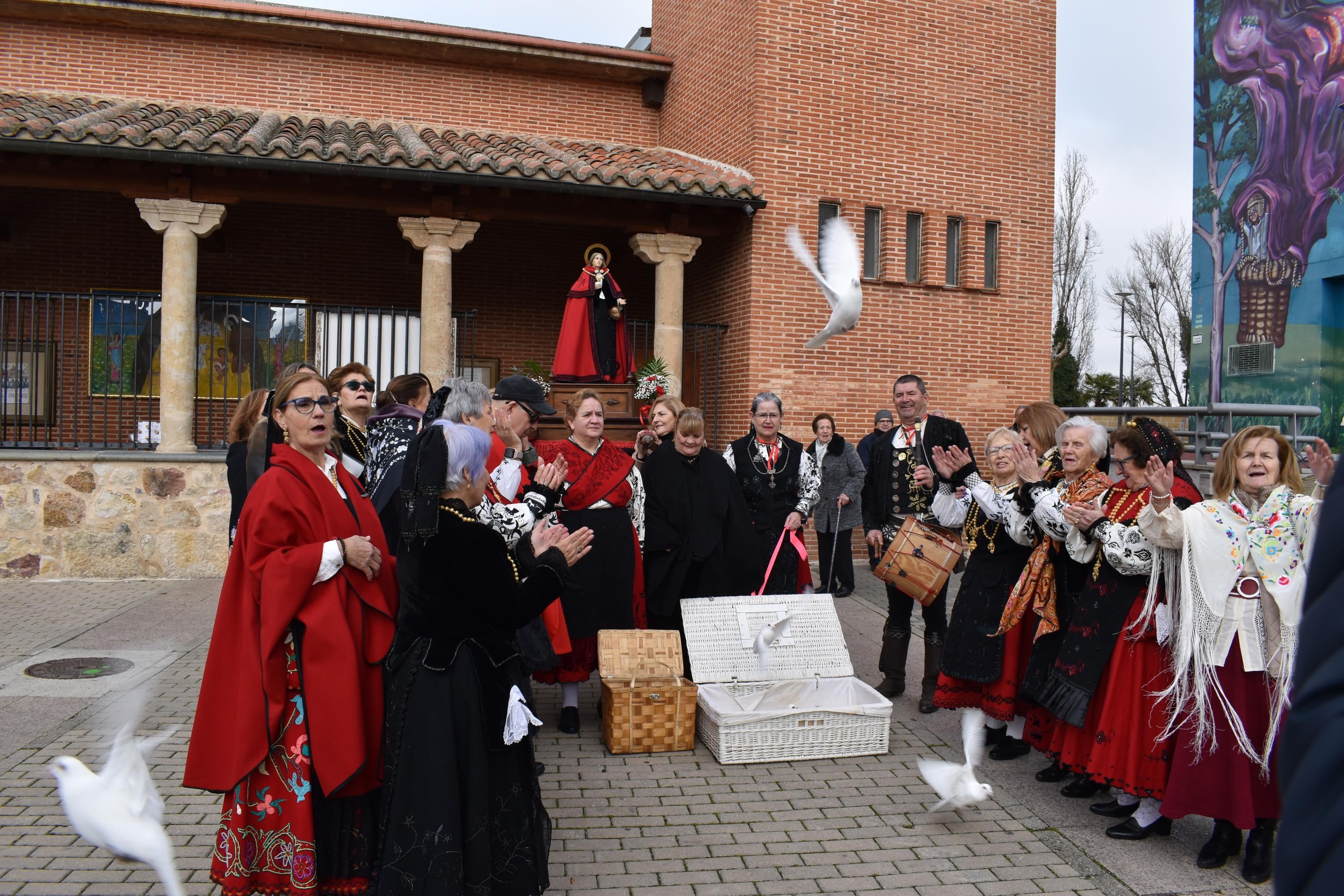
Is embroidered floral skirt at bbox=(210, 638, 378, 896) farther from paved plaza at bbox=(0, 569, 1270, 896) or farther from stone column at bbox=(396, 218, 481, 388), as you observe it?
stone column at bbox=(396, 218, 481, 388)

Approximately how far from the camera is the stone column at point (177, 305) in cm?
1039

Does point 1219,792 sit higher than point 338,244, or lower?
lower

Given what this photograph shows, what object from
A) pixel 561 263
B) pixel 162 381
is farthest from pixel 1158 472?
pixel 561 263

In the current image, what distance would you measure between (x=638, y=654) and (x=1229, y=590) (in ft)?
9.89

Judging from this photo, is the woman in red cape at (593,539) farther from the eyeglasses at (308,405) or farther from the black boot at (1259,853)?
the black boot at (1259,853)

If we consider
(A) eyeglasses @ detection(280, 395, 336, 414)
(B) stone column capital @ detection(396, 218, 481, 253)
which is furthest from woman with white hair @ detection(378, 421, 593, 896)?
(B) stone column capital @ detection(396, 218, 481, 253)

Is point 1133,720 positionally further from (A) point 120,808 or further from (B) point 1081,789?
(A) point 120,808

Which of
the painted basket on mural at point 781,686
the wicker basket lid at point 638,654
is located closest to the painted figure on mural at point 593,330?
the painted basket on mural at point 781,686

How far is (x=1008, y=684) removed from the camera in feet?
16.8

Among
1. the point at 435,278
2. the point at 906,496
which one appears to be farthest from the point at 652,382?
the point at 906,496

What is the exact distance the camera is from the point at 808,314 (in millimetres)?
11961

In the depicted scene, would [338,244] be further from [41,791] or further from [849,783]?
[849,783]

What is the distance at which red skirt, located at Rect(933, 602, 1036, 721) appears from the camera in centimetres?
512

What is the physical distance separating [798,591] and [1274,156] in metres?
20.8
